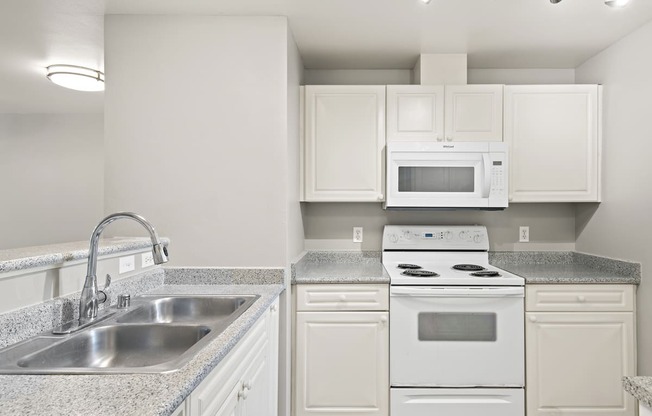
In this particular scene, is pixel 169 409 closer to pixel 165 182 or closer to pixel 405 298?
pixel 165 182

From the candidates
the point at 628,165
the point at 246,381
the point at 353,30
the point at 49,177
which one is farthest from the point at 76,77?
the point at 628,165

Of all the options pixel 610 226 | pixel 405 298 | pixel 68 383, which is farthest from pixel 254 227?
pixel 610 226

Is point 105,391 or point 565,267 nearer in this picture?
point 105,391

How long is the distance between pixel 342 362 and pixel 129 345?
4.16ft

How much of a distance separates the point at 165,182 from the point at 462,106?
192cm

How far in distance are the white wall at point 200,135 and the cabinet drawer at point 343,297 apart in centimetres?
31

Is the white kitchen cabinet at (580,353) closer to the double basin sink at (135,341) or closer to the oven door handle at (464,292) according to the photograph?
the oven door handle at (464,292)

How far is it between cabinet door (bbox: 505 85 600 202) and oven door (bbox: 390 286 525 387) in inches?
31.8

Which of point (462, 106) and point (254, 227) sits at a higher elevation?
point (462, 106)

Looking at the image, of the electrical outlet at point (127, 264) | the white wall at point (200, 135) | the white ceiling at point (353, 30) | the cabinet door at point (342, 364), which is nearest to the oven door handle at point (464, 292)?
the cabinet door at point (342, 364)

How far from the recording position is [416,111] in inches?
109

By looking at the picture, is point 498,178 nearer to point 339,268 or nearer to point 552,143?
point 552,143

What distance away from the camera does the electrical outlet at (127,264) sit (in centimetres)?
186

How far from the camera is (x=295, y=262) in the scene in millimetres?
2486
